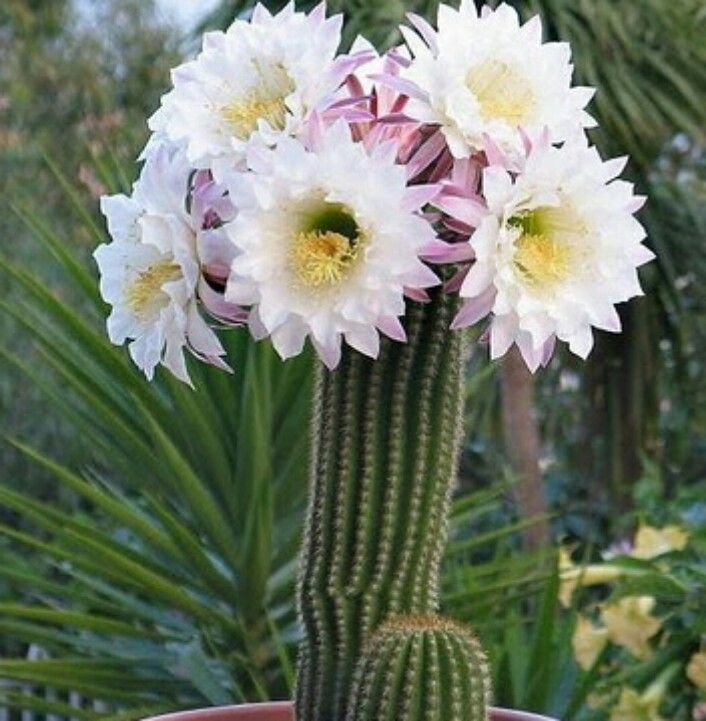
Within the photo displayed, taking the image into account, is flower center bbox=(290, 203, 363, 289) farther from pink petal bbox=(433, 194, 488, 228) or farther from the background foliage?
the background foliage

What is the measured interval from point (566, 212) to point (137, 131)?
15.0 ft

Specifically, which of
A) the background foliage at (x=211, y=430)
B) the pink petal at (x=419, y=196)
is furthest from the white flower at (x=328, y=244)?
the background foliage at (x=211, y=430)

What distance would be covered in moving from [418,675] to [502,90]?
16.5 inches

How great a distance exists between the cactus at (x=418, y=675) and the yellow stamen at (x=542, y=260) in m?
0.26

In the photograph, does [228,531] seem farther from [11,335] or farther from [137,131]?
[137,131]

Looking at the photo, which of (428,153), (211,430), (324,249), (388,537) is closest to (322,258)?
(324,249)

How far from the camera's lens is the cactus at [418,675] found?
1.19 m

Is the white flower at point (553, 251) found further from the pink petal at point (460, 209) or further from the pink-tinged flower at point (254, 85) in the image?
the pink-tinged flower at point (254, 85)

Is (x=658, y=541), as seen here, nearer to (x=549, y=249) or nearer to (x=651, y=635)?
(x=651, y=635)

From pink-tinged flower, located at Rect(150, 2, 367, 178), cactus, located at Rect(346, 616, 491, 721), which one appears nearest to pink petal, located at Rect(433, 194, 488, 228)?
pink-tinged flower, located at Rect(150, 2, 367, 178)

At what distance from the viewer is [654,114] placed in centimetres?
439

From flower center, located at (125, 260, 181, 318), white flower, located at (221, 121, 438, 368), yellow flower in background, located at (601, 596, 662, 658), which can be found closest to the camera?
white flower, located at (221, 121, 438, 368)

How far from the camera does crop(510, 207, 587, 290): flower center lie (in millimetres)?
1170

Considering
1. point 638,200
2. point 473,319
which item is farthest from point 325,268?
point 638,200
